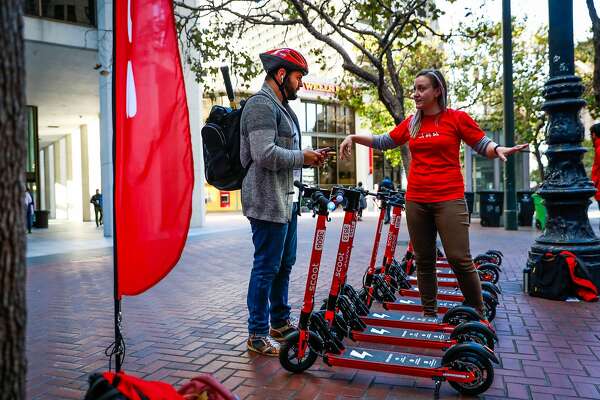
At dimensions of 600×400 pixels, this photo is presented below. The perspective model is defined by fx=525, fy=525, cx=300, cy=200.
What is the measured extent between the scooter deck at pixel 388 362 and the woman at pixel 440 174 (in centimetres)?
97

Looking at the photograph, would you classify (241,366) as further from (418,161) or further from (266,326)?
(418,161)

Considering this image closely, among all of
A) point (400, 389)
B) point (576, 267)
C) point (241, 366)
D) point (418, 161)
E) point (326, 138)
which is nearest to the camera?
point (400, 389)

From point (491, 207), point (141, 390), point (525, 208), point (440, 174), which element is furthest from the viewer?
point (491, 207)

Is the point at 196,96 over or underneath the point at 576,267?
over

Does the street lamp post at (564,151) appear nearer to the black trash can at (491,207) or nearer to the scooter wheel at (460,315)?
the scooter wheel at (460,315)

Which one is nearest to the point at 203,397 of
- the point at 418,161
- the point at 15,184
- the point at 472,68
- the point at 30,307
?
the point at 15,184

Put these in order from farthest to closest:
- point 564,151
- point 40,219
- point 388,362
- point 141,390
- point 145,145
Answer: point 40,219
point 564,151
point 388,362
point 145,145
point 141,390

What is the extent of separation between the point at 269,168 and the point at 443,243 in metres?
1.47

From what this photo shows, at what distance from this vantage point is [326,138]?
4138 cm

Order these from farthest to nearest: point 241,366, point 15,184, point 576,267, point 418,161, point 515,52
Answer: point 515,52 → point 576,267 → point 418,161 → point 241,366 → point 15,184

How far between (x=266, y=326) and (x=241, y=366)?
0.36 meters

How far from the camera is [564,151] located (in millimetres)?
5875

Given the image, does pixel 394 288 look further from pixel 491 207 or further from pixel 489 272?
pixel 491 207

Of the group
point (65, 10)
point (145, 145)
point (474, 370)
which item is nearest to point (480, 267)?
point (474, 370)
